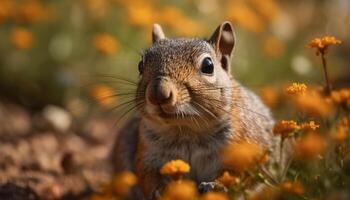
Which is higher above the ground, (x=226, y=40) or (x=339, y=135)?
(x=226, y=40)

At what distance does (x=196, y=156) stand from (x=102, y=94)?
2954 mm

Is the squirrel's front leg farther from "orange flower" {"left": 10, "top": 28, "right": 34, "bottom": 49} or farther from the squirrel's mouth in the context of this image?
"orange flower" {"left": 10, "top": 28, "right": 34, "bottom": 49}

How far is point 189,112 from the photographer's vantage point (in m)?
4.90

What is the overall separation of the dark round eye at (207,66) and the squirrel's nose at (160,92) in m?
0.52

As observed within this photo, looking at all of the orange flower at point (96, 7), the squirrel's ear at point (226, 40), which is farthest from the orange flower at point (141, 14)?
the squirrel's ear at point (226, 40)

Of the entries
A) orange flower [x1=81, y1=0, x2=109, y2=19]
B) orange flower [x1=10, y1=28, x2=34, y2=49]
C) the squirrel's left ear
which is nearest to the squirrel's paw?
the squirrel's left ear

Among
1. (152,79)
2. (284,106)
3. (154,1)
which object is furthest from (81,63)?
(152,79)

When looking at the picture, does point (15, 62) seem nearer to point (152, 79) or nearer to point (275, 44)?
point (275, 44)

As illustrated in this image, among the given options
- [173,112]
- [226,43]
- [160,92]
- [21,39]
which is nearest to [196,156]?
[173,112]

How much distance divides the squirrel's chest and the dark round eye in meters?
0.51

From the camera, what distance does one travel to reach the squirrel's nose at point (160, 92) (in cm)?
465

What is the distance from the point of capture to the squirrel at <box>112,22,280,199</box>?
488 centimetres

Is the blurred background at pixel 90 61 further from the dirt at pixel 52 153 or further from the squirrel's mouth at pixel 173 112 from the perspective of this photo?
the squirrel's mouth at pixel 173 112

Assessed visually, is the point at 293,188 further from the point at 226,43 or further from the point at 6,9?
the point at 6,9
